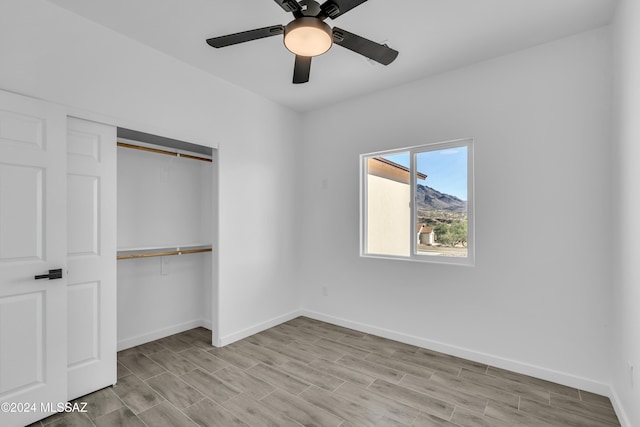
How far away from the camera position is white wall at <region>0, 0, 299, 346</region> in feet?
6.82

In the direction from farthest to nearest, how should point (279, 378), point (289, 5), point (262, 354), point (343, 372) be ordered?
point (262, 354)
point (343, 372)
point (279, 378)
point (289, 5)

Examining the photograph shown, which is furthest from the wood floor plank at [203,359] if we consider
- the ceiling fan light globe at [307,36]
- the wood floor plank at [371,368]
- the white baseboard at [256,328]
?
the ceiling fan light globe at [307,36]

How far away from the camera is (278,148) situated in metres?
3.99

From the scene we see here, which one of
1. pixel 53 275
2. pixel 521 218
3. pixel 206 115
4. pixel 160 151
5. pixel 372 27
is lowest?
pixel 53 275

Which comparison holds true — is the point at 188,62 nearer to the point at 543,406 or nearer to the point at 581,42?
the point at 581,42

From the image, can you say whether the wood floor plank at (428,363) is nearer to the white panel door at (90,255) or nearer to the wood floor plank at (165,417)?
the wood floor plank at (165,417)

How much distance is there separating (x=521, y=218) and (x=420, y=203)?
958 millimetres

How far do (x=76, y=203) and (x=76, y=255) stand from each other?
1.25 feet

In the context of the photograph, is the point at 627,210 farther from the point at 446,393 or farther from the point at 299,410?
the point at 299,410

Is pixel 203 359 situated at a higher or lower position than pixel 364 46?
lower

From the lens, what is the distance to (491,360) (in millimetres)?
2807

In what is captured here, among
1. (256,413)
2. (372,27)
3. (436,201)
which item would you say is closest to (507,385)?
(436,201)

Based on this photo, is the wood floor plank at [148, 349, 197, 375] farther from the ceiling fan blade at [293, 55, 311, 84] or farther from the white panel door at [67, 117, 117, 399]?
the ceiling fan blade at [293, 55, 311, 84]

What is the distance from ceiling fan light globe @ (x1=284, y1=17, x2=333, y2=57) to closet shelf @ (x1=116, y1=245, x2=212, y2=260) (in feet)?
7.80
